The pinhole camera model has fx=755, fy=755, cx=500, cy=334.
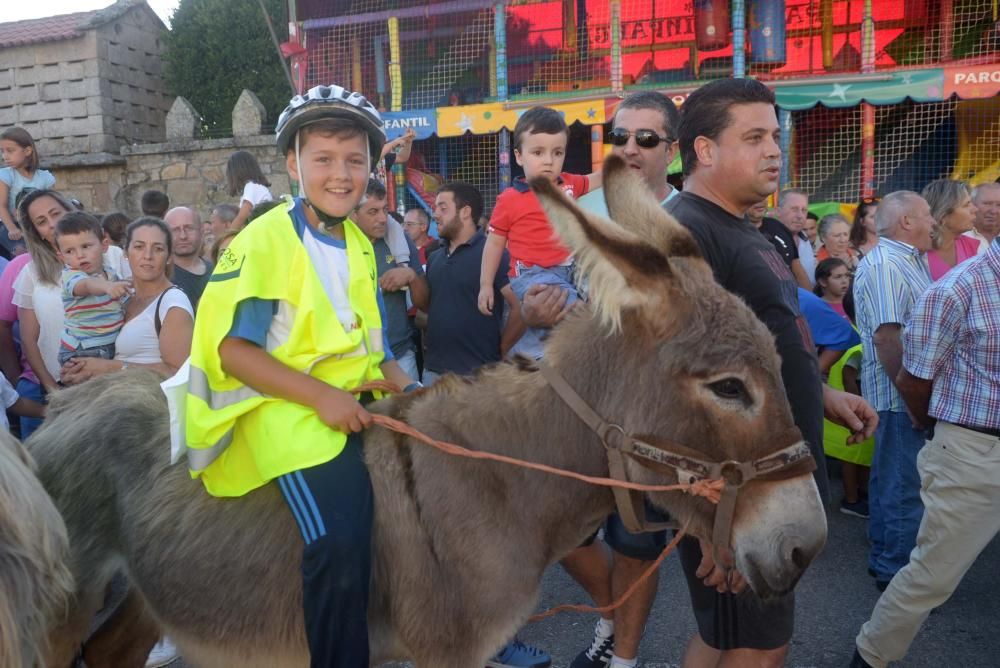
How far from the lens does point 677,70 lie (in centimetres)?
1633

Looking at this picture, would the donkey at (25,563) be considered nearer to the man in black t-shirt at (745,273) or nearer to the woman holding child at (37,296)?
the man in black t-shirt at (745,273)

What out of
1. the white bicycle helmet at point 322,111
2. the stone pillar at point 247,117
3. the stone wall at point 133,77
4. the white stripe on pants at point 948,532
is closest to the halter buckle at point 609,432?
the white bicycle helmet at point 322,111

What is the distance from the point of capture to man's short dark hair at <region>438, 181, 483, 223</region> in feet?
20.3

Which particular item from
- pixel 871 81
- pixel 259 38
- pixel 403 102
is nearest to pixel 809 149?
pixel 871 81

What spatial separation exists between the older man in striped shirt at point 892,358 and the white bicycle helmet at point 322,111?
356 centimetres

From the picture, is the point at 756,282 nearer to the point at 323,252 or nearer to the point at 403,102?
the point at 323,252

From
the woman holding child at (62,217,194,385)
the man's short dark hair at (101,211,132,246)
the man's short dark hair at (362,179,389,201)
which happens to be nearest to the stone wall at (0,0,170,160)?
the man's short dark hair at (101,211,132,246)

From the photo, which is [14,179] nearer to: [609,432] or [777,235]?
[777,235]

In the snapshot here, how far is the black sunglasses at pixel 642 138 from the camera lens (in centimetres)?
376

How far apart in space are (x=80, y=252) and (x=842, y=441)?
19.6 ft

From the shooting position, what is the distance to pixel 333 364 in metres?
2.54

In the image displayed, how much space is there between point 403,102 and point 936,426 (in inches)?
565

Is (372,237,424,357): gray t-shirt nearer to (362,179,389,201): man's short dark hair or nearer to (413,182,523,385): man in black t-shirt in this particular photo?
(413,182,523,385): man in black t-shirt

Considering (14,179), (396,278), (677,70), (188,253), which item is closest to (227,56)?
(677,70)
